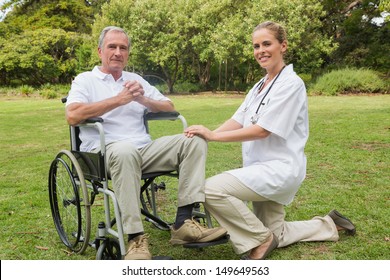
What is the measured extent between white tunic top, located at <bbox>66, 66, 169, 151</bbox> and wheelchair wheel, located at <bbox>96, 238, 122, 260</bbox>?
553 mm

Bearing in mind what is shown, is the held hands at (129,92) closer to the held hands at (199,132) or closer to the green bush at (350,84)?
the held hands at (199,132)

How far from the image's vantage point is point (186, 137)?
99.1 inches

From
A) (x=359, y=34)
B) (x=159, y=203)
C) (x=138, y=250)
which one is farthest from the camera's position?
(x=359, y=34)

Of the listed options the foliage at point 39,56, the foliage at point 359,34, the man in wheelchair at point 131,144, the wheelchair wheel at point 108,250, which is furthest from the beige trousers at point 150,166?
the foliage at point 39,56

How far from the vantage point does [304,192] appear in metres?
3.94

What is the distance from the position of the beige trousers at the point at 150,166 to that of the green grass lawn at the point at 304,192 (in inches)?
19.1

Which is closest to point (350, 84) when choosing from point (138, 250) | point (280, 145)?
point (280, 145)

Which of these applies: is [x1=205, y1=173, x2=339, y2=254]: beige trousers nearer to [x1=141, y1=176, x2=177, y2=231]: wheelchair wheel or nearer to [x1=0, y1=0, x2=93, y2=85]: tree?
[x1=141, y1=176, x2=177, y2=231]: wheelchair wheel

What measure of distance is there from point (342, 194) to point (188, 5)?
1693 centimetres

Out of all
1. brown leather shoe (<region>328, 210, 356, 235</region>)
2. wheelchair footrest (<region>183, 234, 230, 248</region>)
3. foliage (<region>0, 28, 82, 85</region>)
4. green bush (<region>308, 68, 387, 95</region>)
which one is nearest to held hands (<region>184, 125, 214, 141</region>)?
wheelchair footrest (<region>183, 234, 230, 248</region>)

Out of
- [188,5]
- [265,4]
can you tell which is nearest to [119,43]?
[265,4]

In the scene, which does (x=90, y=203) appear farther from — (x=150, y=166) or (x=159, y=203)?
(x=159, y=203)

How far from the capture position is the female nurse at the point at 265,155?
243cm

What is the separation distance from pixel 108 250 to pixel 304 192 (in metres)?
2.02
